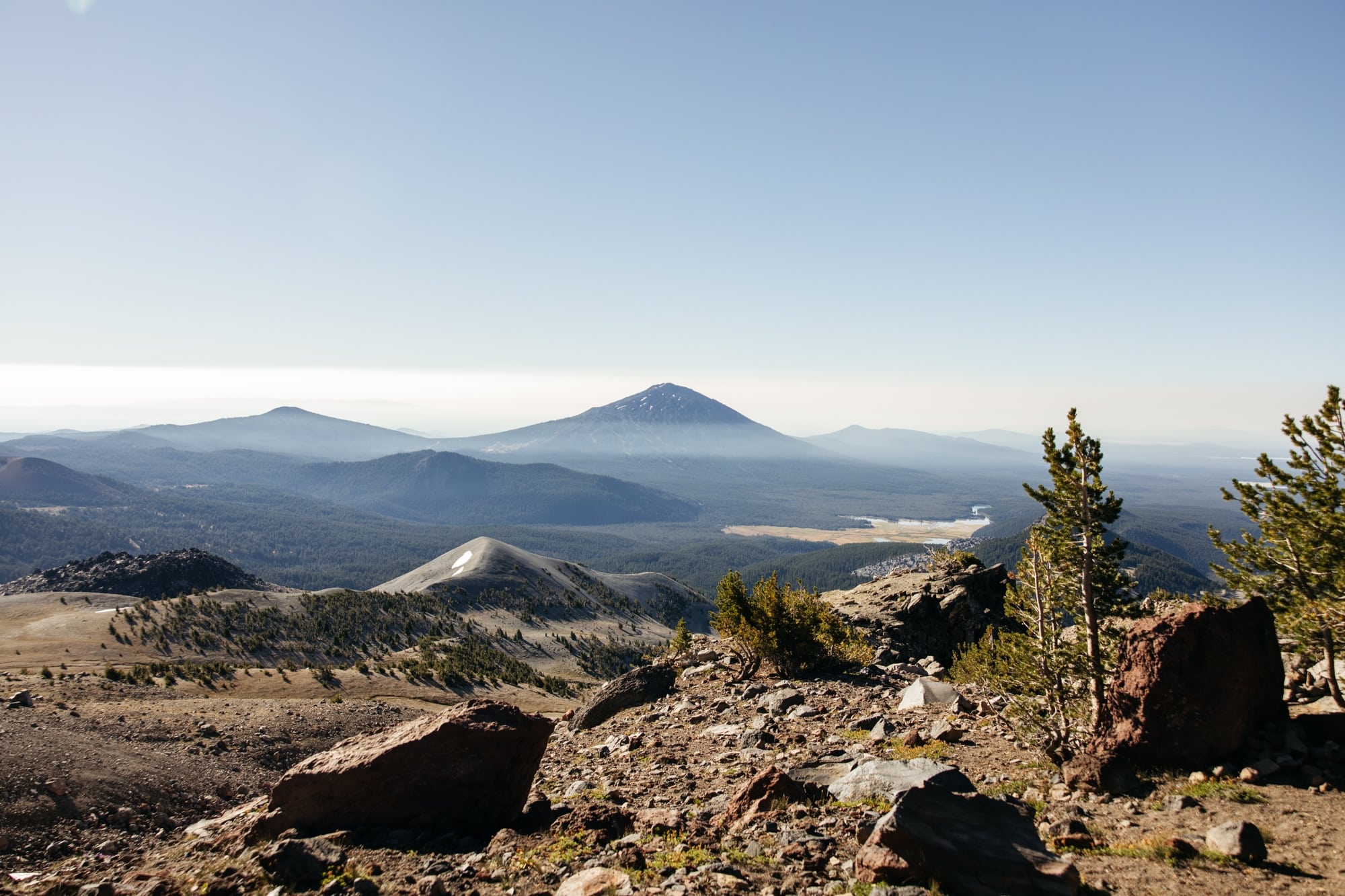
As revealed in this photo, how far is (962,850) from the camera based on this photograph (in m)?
8.62

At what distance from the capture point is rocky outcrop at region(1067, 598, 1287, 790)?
1115 cm

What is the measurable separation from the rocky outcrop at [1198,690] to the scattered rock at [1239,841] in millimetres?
2531

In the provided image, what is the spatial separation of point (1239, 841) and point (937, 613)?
28329 millimetres

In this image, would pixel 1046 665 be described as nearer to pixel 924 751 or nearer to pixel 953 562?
pixel 924 751

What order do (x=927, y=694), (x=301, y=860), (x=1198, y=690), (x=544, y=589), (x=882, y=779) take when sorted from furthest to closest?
(x=544, y=589), (x=927, y=694), (x=882, y=779), (x=1198, y=690), (x=301, y=860)

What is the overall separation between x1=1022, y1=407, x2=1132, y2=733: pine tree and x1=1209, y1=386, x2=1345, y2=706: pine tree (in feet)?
7.10

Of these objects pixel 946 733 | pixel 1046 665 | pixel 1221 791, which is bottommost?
pixel 946 733

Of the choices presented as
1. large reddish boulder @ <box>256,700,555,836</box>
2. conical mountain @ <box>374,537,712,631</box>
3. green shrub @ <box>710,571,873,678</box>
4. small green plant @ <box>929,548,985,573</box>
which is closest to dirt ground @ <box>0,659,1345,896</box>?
large reddish boulder @ <box>256,700,555,836</box>

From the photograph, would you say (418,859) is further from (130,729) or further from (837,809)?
(130,729)

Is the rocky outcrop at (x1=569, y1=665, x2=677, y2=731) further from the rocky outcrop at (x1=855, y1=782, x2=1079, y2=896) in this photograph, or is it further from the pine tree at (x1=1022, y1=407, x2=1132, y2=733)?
the rocky outcrop at (x1=855, y1=782, x2=1079, y2=896)

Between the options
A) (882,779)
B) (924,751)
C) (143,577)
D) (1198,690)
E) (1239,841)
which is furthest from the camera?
(143,577)

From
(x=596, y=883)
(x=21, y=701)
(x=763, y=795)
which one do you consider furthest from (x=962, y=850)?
(x=21, y=701)

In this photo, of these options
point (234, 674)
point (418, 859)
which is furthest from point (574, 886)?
point (234, 674)

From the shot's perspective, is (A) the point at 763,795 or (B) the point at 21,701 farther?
(B) the point at 21,701
